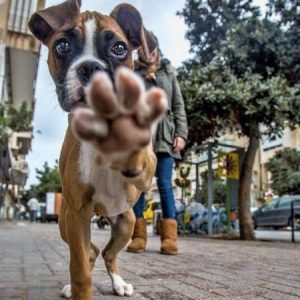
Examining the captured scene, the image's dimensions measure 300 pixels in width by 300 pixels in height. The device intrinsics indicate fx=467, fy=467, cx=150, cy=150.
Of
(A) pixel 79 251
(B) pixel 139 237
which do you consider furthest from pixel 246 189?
(A) pixel 79 251

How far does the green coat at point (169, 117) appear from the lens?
15.9 feet

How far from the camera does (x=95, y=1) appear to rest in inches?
95.7

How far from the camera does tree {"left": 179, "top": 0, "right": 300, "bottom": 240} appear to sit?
8945mm

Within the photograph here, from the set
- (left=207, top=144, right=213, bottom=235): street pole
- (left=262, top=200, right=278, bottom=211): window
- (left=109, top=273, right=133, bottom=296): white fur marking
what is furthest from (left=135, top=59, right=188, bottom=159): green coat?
(left=262, top=200, right=278, bottom=211): window

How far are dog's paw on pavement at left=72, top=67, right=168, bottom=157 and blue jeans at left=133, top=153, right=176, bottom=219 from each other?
13.0ft

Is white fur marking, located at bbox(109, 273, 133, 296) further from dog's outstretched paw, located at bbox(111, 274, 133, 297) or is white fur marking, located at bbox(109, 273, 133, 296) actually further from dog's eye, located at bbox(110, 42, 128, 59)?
Answer: dog's eye, located at bbox(110, 42, 128, 59)

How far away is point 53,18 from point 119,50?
14.7 inches

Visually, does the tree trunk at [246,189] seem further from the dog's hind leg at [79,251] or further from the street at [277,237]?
the dog's hind leg at [79,251]

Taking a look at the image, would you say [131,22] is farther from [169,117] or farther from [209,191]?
[209,191]

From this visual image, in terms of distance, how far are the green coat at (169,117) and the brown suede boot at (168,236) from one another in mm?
771

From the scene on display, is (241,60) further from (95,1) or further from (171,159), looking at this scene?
(95,1)

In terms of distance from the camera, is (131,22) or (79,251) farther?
(131,22)

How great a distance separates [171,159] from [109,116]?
4066 mm

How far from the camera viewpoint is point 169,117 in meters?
4.93
